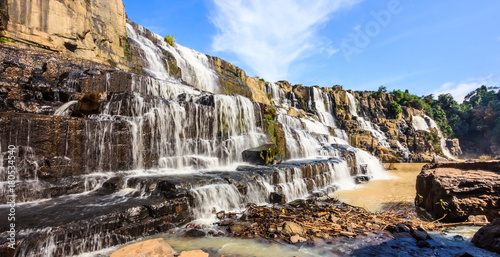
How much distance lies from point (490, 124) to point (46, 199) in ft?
186

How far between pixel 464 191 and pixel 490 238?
5.76ft

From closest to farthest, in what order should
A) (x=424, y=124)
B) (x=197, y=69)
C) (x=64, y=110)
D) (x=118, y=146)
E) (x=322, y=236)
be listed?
(x=322, y=236) → (x=118, y=146) → (x=64, y=110) → (x=197, y=69) → (x=424, y=124)

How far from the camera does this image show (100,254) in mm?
3705

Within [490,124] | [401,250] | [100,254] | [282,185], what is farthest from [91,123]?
[490,124]

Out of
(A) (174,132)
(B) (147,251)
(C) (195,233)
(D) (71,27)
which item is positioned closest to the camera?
(B) (147,251)

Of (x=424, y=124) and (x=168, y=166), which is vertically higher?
(x=424, y=124)

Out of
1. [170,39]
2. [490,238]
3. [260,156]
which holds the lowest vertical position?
[490,238]

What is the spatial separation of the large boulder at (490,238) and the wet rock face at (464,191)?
4.14 feet

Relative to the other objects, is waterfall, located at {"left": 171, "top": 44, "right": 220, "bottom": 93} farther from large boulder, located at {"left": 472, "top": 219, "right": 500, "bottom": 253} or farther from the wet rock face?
large boulder, located at {"left": 472, "top": 219, "right": 500, "bottom": 253}

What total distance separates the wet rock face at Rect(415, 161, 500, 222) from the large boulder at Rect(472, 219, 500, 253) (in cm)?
126

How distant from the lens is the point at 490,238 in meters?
3.57

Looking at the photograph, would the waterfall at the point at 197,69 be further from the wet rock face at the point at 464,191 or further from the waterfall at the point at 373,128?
the waterfall at the point at 373,128

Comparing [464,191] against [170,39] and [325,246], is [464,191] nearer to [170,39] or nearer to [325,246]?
[325,246]

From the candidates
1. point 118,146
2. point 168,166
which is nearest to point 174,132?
point 168,166
